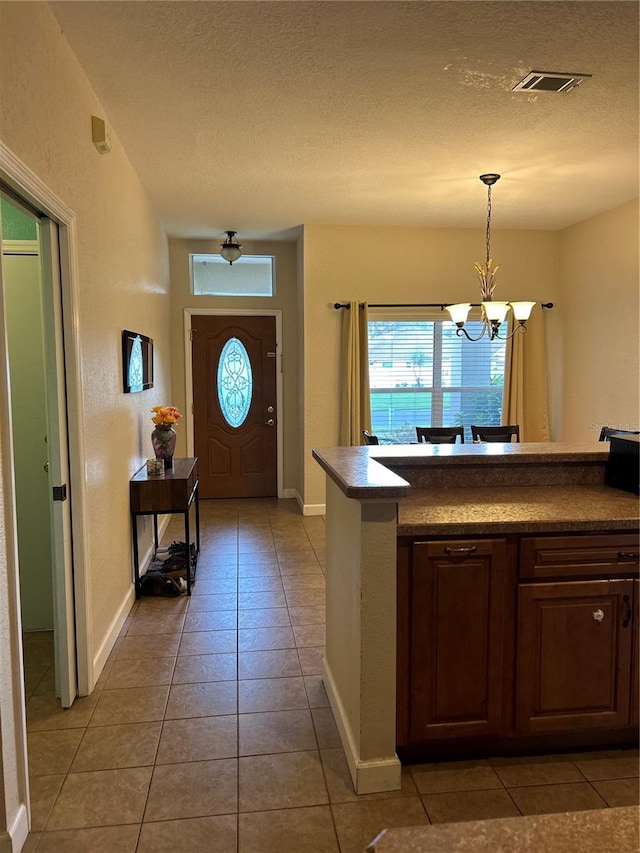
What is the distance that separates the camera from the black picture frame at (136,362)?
342cm

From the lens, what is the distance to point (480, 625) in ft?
6.49

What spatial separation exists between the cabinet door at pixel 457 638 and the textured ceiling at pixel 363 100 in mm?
2071

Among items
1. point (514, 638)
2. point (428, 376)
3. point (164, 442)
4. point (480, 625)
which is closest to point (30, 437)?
point (164, 442)

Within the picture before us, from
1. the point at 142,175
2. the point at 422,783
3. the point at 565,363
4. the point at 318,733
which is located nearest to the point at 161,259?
the point at 142,175

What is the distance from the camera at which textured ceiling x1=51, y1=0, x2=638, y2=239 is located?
2.23m

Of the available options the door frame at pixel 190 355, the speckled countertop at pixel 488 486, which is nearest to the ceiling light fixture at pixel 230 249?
the door frame at pixel 190 355

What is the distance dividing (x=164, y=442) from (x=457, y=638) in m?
2.65

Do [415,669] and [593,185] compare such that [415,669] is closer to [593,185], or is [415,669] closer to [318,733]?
[318,733]

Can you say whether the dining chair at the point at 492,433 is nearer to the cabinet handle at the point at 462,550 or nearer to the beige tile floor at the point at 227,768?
the beige tile floor at the point at 227,768

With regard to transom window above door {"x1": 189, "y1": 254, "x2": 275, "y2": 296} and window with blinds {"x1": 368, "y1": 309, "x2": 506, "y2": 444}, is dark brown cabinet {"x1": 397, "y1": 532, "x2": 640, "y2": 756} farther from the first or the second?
transom window above door {"x1": 189, "y1": 254, "x2": 275, "y2": 296}

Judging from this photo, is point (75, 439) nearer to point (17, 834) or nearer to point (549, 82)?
point (17, 834)

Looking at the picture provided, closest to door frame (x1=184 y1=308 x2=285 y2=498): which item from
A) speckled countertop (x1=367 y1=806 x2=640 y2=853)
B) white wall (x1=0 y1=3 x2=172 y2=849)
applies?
white wall (x1=0 y1=3 x2=172 y2=849)

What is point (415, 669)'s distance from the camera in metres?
1.96

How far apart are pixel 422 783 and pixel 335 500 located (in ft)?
3.44
